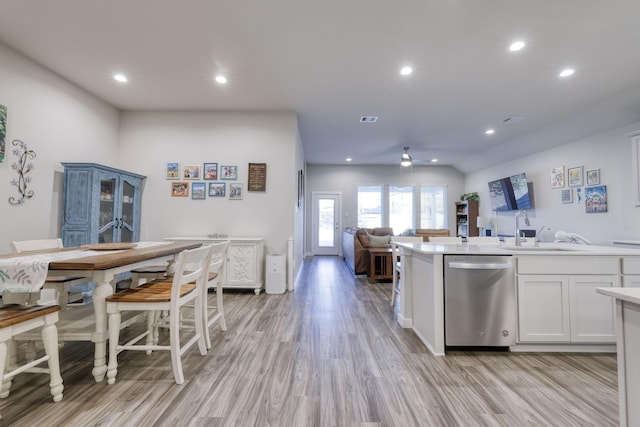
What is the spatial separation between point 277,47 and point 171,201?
297 centimetres

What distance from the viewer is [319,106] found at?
14.0 feet

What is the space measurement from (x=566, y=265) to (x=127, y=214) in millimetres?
5307

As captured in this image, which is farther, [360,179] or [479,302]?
[360,179]

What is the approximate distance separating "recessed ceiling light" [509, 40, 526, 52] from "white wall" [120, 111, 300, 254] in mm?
2915

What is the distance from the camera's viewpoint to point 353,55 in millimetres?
2934

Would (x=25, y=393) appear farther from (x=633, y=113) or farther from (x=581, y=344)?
(x=633, y=113)

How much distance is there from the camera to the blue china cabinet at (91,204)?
3432 mm

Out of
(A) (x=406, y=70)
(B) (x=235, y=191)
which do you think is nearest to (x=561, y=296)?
(A) (x=406, y=70)

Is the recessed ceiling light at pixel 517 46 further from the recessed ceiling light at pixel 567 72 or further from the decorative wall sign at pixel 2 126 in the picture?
the decorative wall sign at pixel 2 126

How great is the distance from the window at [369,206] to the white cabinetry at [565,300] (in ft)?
21.3

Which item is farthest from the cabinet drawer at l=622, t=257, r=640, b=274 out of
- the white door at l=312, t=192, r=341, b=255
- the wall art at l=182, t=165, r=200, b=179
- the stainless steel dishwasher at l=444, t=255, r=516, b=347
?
the white door at l=312, t=192, r=341, b=255

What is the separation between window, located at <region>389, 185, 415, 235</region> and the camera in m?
8.75

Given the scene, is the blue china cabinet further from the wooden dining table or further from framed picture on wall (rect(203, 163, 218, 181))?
the wooden dining table

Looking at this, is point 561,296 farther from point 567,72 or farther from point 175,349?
point 175,349
